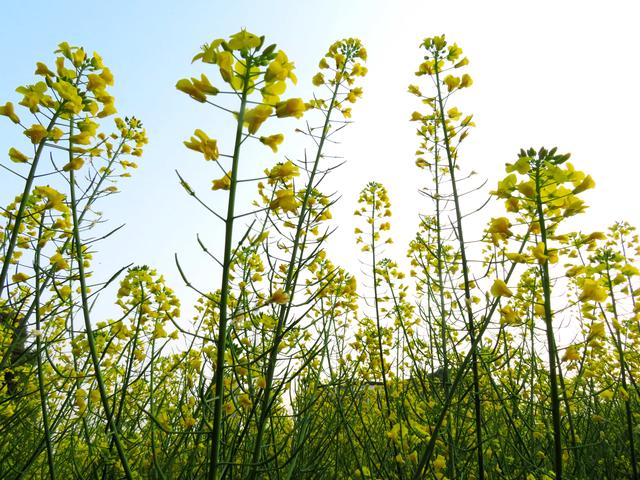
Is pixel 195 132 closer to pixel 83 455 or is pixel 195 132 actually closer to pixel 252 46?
pixel 252 46

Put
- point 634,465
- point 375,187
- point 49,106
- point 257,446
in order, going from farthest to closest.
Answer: point 375,187 → point 634,465 → point 49,106 → point 257,446

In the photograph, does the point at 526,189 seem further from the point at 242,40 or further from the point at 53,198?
the point at 53,198

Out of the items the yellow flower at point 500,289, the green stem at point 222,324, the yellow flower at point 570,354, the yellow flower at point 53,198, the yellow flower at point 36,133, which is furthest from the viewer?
the yellow flower at point 53,198

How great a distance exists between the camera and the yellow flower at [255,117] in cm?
149

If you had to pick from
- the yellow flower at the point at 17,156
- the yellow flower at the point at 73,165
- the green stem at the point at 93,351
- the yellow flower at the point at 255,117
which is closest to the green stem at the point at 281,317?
the green stem at the point at 93,351

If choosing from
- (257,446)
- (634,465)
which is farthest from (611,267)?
(257,446)

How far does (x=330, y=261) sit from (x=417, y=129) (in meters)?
1.77

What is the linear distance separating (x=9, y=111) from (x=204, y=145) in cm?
144

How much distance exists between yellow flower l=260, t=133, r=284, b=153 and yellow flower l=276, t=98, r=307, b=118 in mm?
85

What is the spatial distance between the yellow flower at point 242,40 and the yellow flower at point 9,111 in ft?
4.68

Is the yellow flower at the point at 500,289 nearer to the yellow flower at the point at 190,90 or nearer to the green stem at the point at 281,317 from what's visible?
the green stem at the point at 281,317

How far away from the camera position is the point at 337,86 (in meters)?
3.64

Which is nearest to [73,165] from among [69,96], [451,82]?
→ [69,96]

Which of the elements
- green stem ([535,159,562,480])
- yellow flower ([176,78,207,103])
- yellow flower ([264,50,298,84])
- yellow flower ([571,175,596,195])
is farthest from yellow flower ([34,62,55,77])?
yellow flower ([571,175,596,195])
